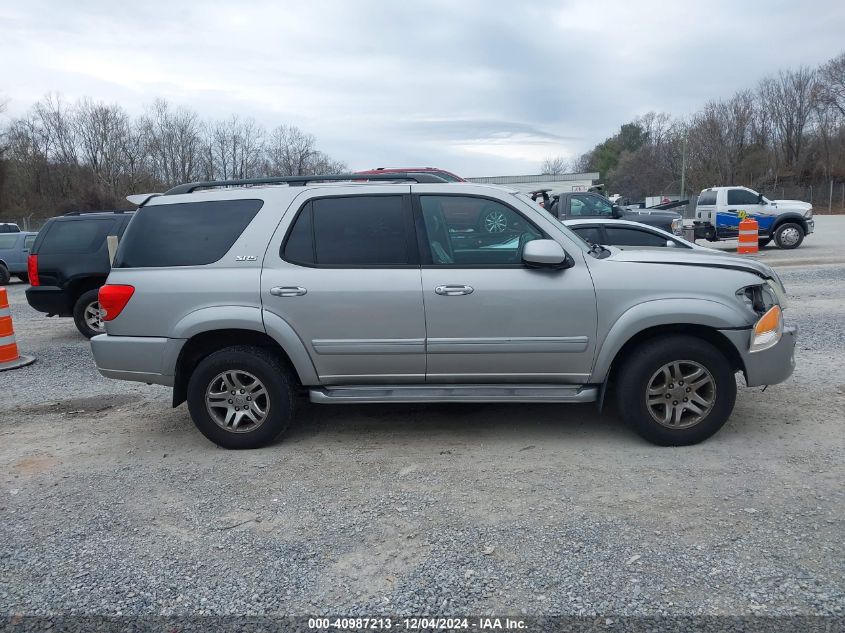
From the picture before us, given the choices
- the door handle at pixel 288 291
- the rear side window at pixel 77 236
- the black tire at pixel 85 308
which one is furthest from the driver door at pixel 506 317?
the rear side window at pixel 77 236

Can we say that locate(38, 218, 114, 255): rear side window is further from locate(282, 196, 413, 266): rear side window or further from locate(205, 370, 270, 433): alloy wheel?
locate(282, 196, 413, 266): rear side window

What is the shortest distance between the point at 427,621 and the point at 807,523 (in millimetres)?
2151

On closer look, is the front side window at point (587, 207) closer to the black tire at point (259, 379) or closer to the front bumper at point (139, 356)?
the black tire at point (259, 379)

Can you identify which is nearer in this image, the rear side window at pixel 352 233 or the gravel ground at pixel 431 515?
the gravel ground at pixel 431 515

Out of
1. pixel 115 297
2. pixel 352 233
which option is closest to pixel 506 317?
pixel 352 233

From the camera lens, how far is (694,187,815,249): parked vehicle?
19.9 meters

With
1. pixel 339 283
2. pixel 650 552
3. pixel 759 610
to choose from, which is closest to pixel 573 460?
pixel 650 552

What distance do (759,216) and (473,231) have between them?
18.2 meters

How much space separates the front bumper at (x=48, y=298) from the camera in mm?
9711

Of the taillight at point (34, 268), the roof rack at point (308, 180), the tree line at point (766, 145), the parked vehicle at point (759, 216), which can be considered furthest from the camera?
the tree line at point (766, 145)

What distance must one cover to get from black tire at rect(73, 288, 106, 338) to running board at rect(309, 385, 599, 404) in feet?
21.3

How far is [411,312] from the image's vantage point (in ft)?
15.1

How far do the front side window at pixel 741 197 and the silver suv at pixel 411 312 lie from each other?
17.3 metres

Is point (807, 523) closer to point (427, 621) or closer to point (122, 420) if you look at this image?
point (427, 621)
